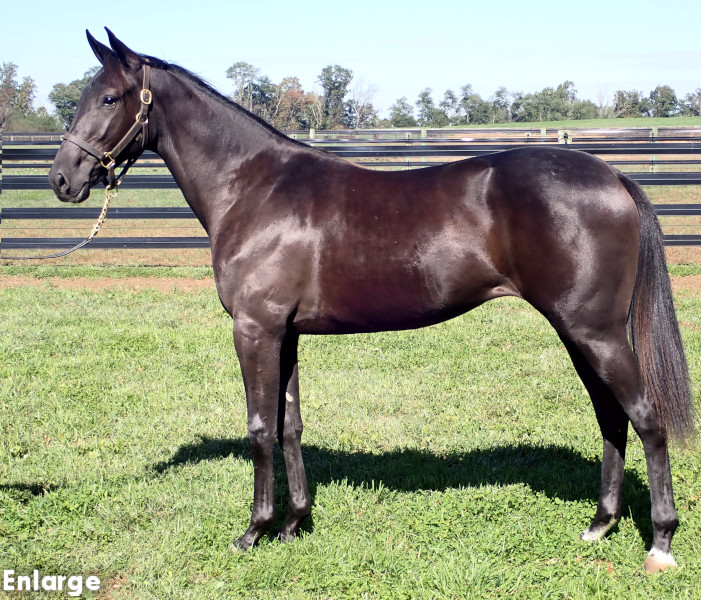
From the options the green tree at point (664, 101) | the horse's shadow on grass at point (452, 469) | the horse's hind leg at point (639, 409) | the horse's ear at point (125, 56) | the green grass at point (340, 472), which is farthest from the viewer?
the green tree at point (664, 101)

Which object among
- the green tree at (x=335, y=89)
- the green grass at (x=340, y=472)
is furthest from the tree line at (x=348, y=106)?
the green grass at (x=340, y=472)

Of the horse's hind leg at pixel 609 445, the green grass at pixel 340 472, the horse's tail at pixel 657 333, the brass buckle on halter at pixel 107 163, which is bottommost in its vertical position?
the green grass at pixel 340 472

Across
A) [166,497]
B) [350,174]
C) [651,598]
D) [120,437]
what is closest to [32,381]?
[120,437]

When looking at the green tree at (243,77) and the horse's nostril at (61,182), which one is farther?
the green tree at (243,77)

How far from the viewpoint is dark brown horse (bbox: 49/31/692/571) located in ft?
10.6

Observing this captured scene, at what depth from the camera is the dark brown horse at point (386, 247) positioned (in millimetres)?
3225

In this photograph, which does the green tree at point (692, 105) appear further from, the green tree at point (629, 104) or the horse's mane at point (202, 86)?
the horse's mane at point (202, 86)

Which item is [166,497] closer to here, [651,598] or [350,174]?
[350,174]

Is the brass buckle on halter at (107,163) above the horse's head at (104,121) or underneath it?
underneath

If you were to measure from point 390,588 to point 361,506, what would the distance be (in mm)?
777

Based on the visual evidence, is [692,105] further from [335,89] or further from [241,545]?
[241,545]

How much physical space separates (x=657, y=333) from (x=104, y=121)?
9.52 feet

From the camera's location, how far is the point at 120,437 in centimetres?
489

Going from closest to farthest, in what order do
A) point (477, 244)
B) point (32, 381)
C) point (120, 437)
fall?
1. point (477, 244)
2. point (120, 437)
3. point (32, 381)
